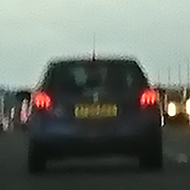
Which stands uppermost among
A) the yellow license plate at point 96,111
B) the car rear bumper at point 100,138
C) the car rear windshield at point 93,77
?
the car rear windshield at point 93,77

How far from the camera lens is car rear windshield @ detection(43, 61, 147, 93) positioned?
16938 mm

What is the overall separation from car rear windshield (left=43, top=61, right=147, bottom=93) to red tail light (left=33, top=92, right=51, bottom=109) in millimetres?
126

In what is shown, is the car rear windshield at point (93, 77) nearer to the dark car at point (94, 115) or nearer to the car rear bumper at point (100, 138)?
the dark car at point (94, 115)

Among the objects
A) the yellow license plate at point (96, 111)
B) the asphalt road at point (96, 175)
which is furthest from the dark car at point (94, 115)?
the asphalt road at point (96, 175)

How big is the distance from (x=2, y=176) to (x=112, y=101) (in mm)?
1912

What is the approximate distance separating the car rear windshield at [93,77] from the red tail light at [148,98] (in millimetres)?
141

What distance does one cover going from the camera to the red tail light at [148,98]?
1691 centimetres

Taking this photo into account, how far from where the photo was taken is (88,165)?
59.5ft

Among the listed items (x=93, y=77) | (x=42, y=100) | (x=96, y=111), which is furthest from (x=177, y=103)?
(x=96, y=111)

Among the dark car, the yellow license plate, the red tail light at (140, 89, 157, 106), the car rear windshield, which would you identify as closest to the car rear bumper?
the dark car

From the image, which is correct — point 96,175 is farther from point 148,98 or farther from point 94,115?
point 148,98

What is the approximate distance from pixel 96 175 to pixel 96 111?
1.00 meters

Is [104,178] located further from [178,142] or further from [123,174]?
[178,142]

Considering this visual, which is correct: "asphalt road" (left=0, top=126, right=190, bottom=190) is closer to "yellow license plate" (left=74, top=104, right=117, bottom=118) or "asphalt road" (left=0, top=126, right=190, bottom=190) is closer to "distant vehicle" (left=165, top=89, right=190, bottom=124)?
"yellow license plate" (left=74, top=104, right=117, bottom=118)
